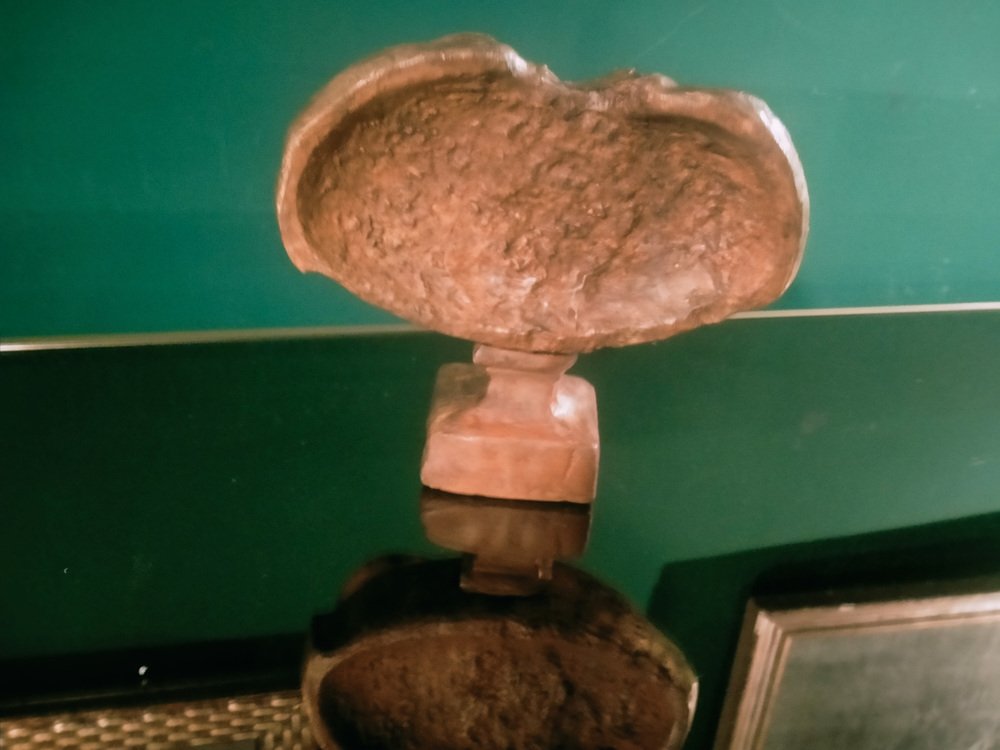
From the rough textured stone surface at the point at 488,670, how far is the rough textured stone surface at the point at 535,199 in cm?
23

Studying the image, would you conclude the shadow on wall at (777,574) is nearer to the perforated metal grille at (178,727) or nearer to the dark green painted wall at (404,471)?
the dark green painted wall at (404,471)

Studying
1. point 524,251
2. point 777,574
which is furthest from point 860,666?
point 524,251

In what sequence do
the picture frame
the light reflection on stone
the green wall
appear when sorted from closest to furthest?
the light reflection on stone, the green wall, the picture frame

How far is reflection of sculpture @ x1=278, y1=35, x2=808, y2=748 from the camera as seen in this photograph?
652 mm

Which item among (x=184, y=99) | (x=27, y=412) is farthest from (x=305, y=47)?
(x=27, y=412)

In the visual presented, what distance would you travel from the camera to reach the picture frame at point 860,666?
1.05 m

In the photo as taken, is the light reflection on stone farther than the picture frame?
No

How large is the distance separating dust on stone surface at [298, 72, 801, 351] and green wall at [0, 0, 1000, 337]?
0.78 ft

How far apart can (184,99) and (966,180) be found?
95 cm

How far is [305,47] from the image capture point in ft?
Result: 2.93

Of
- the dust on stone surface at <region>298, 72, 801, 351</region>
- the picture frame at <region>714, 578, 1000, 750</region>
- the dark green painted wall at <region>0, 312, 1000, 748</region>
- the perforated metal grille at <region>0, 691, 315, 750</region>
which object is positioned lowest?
the perforated metal grille at <region>0, 691, 315, 750</region>

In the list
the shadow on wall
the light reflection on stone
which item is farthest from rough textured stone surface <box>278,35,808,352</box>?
the shadow on wall

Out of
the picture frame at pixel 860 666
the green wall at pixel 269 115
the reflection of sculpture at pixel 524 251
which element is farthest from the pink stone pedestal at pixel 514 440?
the picture frame at pixel 860 666

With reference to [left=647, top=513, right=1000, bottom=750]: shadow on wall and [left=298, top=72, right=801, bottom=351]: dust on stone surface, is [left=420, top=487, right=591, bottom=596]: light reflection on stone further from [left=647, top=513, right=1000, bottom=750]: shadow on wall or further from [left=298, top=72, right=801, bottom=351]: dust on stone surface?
[left=647, top=513, right=1000, bottom=750]: shadow on wall
